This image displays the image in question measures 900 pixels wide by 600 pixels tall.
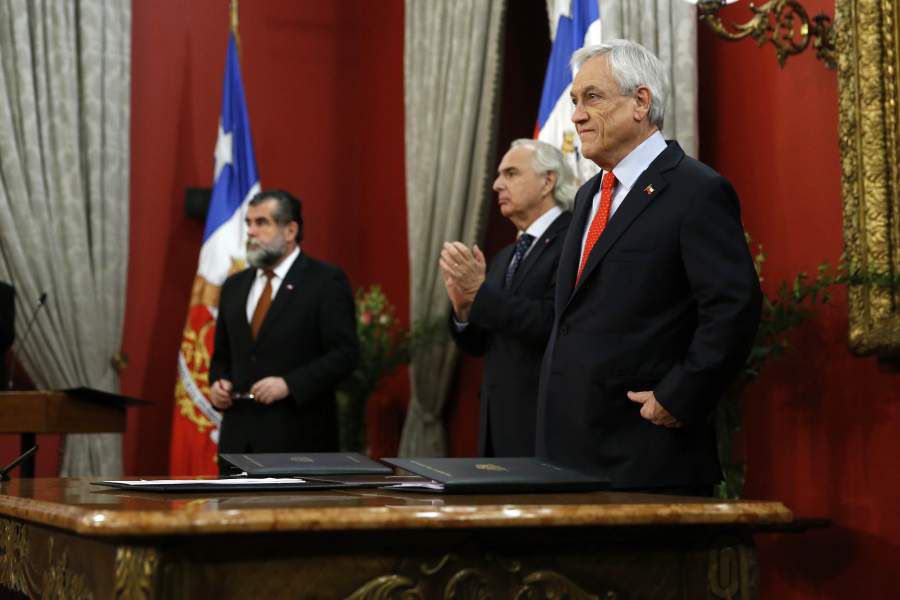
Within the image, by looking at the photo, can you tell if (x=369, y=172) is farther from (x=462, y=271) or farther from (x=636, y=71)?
(x=636, y=71)

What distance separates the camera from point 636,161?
8.89 feet

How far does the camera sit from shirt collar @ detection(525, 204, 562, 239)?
3.74 m

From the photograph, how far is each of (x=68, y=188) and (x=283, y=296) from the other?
63.0 inches

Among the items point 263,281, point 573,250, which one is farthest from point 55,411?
point 573,250

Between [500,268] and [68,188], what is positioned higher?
[68,188]

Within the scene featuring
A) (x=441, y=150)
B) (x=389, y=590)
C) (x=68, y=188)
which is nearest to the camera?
(x=389, y=590)

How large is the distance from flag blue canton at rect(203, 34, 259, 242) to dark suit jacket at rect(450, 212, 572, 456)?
96.9 inches

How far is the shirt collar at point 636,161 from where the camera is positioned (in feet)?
8.87

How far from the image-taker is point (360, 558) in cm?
138

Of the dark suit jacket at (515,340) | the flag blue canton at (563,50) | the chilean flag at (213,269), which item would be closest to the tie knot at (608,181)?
the dark suit jacket at (515,340)

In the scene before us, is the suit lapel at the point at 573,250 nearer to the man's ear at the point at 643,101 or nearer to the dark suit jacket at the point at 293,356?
the man's ear at the point at 643,101

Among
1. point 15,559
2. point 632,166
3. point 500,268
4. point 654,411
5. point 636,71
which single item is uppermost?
point 636,71

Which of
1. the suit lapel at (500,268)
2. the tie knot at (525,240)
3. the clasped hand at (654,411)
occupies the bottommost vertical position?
the clasped hand at (654,411)

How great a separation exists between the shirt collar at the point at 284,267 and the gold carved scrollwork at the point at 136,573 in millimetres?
3349
